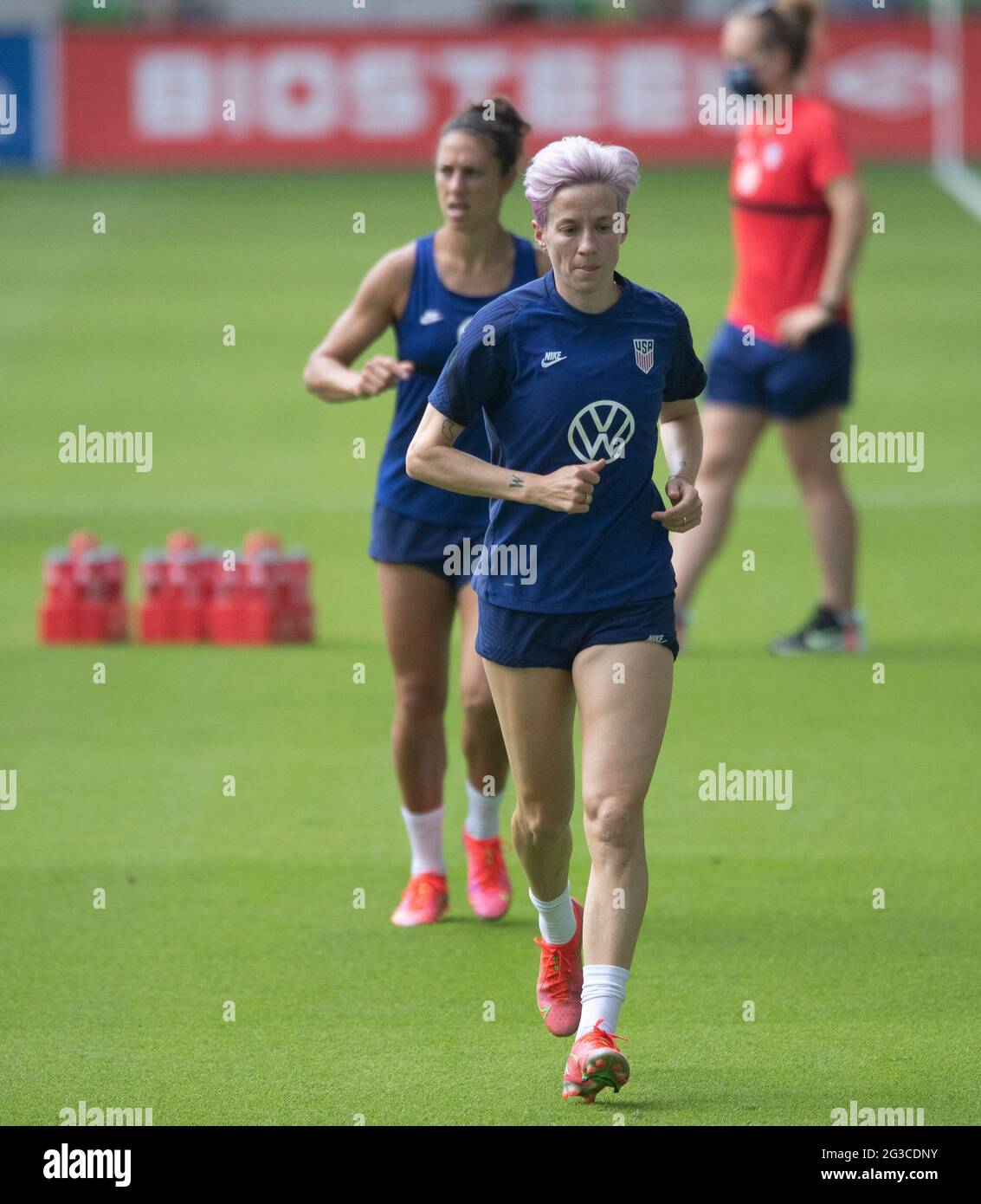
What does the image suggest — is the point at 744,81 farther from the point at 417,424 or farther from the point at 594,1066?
the point at 594,1066

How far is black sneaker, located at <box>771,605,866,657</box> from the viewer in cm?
1083

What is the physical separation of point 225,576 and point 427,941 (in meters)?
4.39

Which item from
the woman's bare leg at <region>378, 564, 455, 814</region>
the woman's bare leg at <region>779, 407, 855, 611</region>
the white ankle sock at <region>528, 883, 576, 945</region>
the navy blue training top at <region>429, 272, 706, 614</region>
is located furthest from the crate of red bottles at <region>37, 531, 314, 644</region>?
the navy blue training top at <region>429, 272, 706, 614</region>

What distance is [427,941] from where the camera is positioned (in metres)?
7.02

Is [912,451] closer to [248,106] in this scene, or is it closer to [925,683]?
[925,683]

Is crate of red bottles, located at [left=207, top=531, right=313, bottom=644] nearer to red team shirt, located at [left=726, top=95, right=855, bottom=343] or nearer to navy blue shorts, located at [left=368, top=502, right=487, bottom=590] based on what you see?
red team shirt, located at [left=726, top=95, right=855, bottom=343]

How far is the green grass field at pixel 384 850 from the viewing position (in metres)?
5.86

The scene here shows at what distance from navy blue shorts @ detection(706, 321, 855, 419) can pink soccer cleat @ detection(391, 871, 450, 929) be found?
4.15m

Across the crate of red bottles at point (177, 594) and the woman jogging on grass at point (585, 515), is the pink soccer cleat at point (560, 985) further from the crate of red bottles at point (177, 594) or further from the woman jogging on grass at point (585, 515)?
the crate of red bottles at point (177, 594)

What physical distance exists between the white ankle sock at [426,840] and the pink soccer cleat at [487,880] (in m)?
0.10

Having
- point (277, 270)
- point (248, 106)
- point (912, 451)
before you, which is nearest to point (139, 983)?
point (912, 451)

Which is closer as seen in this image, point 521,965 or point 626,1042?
point 626,1042

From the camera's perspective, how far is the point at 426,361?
704 centimetres

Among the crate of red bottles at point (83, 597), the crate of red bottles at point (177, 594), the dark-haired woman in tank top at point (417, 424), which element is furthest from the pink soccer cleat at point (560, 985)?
the crate of red bottles at point (83, 597)
